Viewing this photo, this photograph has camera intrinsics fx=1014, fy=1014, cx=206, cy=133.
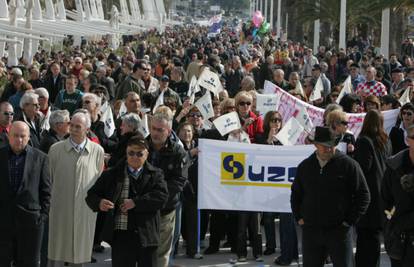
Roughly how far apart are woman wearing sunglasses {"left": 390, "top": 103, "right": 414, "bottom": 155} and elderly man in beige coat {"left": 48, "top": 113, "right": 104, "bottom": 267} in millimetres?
3676

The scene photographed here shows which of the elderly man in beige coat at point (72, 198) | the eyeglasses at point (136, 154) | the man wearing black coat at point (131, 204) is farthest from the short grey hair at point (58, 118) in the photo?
the eyeglasses at point (136, 154)

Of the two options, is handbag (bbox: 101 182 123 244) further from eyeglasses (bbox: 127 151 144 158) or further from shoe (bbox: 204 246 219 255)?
shoe (bbox: 204 246 219 255)

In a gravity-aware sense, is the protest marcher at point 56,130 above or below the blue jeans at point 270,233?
above

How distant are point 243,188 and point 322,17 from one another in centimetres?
3706

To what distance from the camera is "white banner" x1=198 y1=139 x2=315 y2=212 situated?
34.3 feet

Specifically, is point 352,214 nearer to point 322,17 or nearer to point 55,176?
point 55,176

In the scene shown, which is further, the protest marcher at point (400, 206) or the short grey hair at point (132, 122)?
the short grey hair at point (132, 122)

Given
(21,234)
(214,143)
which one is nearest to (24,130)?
(21,234)

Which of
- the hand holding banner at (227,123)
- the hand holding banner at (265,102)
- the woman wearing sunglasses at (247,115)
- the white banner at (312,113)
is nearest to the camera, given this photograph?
the hand holding banner at (227,123)

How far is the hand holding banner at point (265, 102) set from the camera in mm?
13508

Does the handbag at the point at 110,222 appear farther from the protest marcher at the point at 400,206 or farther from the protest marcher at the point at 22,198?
the protest marcher at the point at 400,206

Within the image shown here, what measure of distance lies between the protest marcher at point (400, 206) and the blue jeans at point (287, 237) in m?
2.60

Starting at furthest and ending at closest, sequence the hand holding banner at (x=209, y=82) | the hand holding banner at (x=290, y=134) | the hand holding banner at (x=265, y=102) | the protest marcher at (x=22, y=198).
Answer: the hand holding banner at (x=209, y=82), the hand holding banner at (x=265, y=102), the hand holding banner at (x=290, y=134), the protest marcher at (x=22, y=198)

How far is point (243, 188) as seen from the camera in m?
10.6
